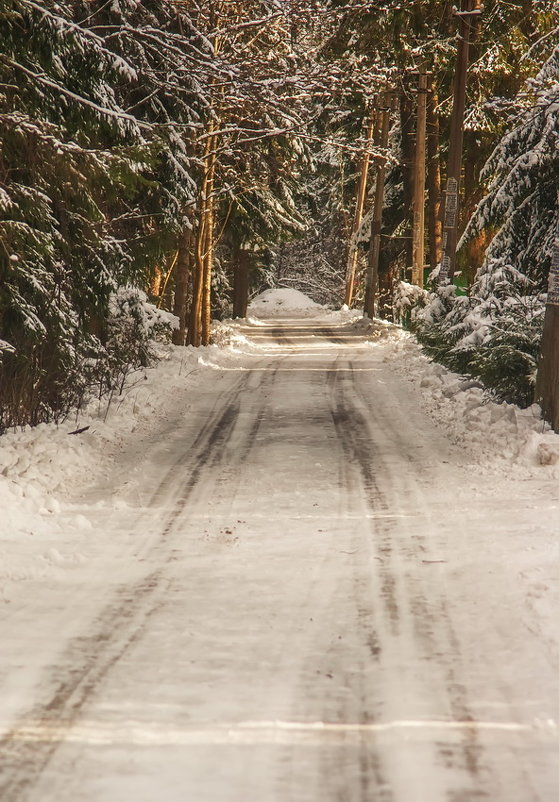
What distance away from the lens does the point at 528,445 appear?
32.1 feet

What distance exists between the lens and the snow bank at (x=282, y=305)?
63306 millimetres

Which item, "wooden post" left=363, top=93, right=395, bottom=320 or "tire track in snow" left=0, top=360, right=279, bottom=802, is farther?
"wooden post" left=363, top=93, right=395, bottom=320

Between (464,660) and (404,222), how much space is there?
30549 millimetres

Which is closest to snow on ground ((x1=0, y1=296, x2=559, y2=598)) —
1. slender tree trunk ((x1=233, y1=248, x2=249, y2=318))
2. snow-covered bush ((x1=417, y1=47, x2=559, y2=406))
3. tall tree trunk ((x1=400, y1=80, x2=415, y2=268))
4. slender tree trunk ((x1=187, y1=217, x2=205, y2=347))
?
snow-covered bush ((x1=417, y1=47, x2=559, y2=406))

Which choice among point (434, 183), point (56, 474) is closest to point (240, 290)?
point (434, 183)

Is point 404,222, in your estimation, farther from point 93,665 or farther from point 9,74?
point 93,665

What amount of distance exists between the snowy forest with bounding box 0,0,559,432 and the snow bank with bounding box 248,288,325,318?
36.0 metres

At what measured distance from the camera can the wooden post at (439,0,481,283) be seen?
58.3 ft

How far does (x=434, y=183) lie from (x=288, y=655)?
2602cm

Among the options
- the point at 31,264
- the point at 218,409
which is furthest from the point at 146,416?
the point at 31,264

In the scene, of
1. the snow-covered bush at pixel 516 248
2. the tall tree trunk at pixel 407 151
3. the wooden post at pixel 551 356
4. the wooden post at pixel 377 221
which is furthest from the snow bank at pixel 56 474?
the wooden post at pixel 377 221

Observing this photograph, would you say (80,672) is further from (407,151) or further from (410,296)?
(407,151)

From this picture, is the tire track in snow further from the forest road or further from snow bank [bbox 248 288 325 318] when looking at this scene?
snow bank [bbox 248 288 325 318]

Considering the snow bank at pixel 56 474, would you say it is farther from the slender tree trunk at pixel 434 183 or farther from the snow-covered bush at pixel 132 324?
the slender tree trunk at pixel 434 183
